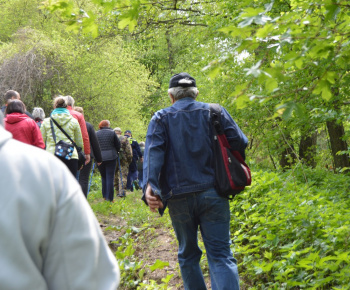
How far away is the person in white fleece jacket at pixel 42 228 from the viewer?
3.78ft

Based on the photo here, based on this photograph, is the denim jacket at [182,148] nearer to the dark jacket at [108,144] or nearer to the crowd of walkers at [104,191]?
A: the crowd of walkers at [104,191]

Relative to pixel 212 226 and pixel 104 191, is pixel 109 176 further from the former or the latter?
pixel 212 226

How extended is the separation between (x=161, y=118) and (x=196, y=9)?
1043 cm

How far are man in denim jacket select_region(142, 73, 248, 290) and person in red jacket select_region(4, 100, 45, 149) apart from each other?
3.38 metres

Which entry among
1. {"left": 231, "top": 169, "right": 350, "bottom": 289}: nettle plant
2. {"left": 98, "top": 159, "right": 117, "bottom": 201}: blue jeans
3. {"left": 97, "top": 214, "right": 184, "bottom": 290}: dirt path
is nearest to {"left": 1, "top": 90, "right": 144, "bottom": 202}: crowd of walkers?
{"left": 97, "top": 214, "right": 184, "bottom": 290}: dirt path

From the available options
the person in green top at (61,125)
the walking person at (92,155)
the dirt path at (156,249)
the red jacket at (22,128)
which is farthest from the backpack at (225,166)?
the walking person at (92,155)

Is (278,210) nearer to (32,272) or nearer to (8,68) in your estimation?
(32,272)

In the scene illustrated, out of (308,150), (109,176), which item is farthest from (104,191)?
(308,150)

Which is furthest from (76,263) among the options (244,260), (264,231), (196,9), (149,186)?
(196,9)

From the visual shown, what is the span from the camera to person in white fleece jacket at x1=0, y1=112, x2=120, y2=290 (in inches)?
45.4

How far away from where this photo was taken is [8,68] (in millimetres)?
19031

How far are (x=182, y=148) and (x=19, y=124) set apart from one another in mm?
3672

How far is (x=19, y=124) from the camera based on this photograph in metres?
6.86

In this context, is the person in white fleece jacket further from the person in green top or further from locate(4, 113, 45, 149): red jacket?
the person in green top
